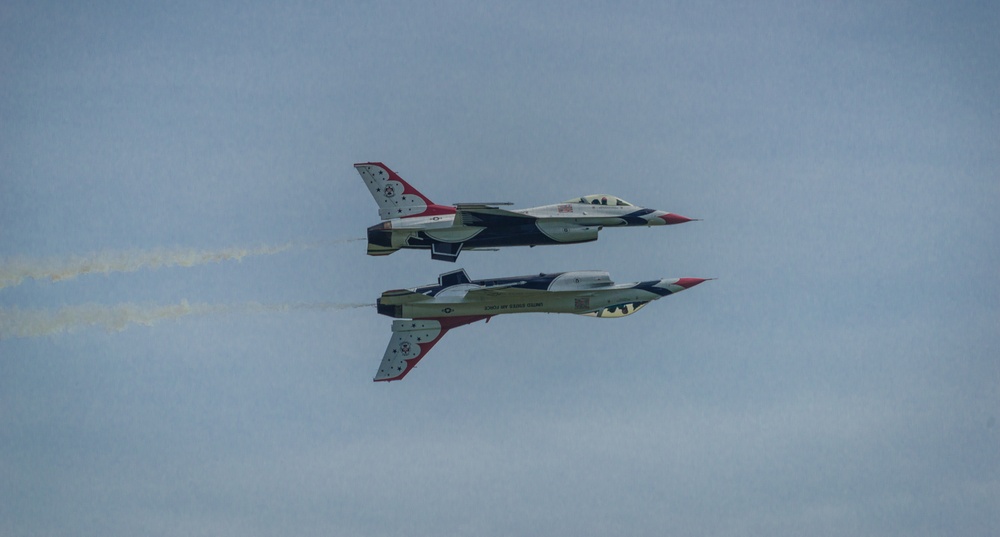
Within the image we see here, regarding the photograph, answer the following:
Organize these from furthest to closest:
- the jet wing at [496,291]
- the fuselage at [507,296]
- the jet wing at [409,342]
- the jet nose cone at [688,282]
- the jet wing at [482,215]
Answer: the jet nose cone at [688,282] < the jet wing at [409,342] < the fuselage at [507,296] < the jet wing at [496,291] < the jet wing at [482,215]

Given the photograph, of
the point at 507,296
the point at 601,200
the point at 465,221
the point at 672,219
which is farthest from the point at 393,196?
the point at 672,219

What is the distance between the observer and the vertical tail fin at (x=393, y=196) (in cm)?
9444

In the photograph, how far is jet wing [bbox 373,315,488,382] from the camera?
9712 cm

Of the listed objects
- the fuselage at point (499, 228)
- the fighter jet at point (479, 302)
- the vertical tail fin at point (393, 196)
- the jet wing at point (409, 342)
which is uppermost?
the vertical tail fin at point (393, 196)

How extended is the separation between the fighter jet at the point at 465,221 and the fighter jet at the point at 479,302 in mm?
2234

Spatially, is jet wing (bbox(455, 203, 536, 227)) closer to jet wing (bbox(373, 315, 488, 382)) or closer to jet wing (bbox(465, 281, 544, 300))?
jet wing (bbox(465, 281, 544, 300))

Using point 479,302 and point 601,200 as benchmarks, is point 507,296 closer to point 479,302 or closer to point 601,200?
point 479,302

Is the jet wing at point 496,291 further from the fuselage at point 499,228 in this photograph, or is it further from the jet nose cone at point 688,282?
the jet nose cone at point 688,282

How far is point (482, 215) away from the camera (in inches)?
3684

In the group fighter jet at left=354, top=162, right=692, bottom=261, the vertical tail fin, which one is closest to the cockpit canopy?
fighter jet at left=354, top=162, right=692, bottom=261

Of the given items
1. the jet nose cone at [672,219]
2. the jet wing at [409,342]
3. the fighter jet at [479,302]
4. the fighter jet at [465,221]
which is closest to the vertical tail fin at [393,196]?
the fighter jet at [465,221]

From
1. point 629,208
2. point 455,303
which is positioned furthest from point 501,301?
point 629,208

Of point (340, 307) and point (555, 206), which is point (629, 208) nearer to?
point (555, 206)

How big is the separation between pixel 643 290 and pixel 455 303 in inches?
417
